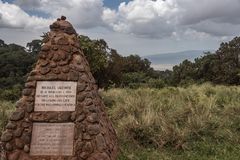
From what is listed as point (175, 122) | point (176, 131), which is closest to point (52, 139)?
point (176, 131)

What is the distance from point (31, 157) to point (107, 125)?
1387 mm

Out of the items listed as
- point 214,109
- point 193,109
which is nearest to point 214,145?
point 193,109

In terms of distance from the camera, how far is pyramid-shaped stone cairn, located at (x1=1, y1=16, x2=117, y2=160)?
24.4 feet

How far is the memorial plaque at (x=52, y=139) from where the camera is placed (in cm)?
747

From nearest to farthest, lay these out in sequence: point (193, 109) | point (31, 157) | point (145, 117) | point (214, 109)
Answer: point (31, 157) < point (145, 117) < point (193, 109) < point (214, 109)

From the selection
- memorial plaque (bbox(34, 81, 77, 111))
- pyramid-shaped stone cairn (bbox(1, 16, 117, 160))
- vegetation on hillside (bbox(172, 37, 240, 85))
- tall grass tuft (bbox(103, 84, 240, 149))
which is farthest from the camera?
vegetation on hillside (bbox(172, 37, 240, 85))

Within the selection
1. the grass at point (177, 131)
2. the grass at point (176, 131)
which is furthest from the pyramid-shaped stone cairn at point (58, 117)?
the grass at point (177, 131)

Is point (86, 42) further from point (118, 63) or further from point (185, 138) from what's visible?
point (185, 138)

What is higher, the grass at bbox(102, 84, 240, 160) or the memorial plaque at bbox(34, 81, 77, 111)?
the memorial plaque at bbox(34, 81, 77, 111)

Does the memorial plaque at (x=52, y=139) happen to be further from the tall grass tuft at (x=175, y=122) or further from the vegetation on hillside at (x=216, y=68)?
the vegetation on hillside at (x=216, y=68)

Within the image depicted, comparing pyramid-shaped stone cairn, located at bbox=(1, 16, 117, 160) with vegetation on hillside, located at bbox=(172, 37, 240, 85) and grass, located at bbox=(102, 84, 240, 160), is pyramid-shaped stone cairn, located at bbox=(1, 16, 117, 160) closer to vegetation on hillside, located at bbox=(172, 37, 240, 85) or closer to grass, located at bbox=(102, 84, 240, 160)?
grass, located at bbox=(102, 84, 240, 160)

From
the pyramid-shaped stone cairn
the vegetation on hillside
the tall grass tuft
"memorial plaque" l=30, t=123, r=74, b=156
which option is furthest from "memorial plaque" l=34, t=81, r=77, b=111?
the vegetation on hillside

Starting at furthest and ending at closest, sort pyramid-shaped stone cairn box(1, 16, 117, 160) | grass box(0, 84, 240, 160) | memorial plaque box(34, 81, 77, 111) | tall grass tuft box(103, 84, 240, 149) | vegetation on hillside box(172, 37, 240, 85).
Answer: vegetation on hillside box(172, 37, 240, 85)
tall grass tuft box(103, 84, 240, 149)
grass box(0, 84, 240, 160)
memorial plaque box(34, 81, 77, 111)
pyramid-shaped stone cairn box(1, 16, 117, 160)

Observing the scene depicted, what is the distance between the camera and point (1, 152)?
7.61 metres
